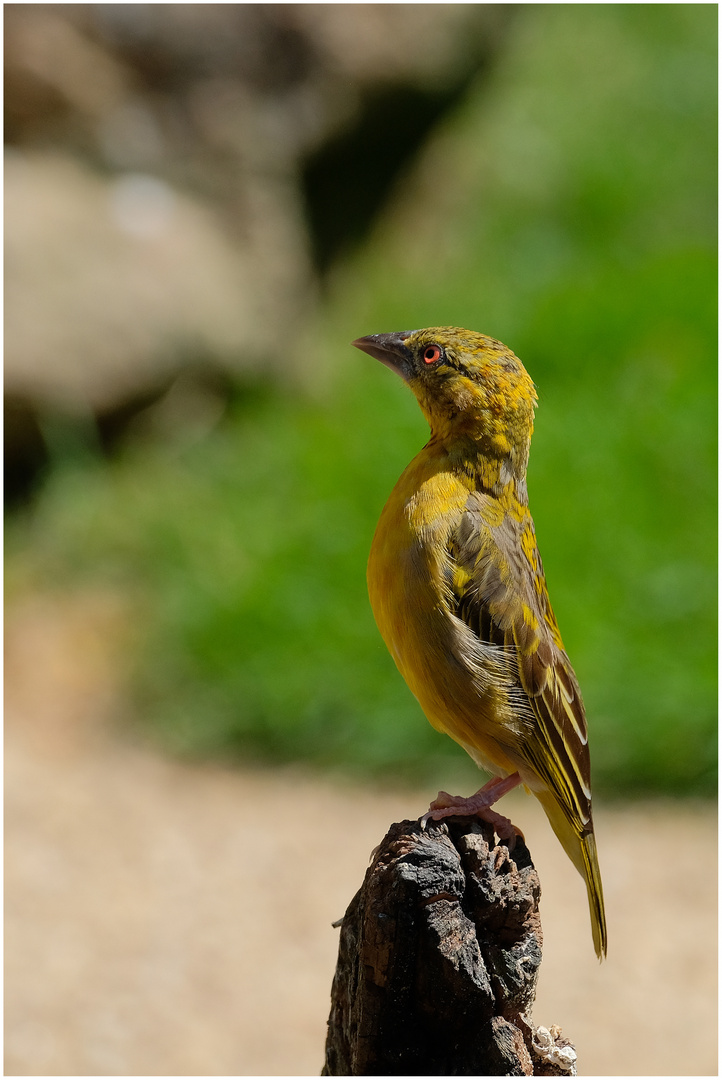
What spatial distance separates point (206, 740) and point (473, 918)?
195 inches

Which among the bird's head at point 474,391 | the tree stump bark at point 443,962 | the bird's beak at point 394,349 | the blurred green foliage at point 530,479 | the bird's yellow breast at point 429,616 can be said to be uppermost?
the blurred green foliage at point 530,479

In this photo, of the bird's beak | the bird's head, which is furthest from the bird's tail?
the bird's beak

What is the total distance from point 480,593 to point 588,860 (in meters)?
0.75

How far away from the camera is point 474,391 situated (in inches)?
131

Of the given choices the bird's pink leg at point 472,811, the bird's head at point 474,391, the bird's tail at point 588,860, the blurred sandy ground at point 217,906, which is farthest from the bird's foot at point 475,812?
the blurred sandy ground at point 217,906

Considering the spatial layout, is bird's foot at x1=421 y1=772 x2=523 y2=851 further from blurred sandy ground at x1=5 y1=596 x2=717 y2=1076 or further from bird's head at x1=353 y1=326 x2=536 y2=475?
blurred sandy ground at x1=5 y1=596 x2=717 y2=1076

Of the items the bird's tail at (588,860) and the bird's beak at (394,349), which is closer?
the bird's tail at (588,860)

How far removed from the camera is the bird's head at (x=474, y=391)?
3324mm

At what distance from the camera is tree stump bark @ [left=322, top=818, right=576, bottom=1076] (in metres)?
2.61

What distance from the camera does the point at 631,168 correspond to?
12172 millimetres

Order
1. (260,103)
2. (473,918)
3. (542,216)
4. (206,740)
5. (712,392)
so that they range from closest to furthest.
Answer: (473,918)
(206,740)
(712,392)
(260,103)
(542,216)

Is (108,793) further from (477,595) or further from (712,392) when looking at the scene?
(712,392)

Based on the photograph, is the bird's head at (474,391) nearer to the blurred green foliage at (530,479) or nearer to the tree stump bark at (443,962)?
the tree stump bark at (443,962)

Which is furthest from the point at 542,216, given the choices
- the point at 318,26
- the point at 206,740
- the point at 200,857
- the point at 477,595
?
the point at 477,595
